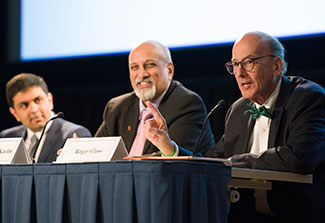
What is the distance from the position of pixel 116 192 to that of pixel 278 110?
1423 mm

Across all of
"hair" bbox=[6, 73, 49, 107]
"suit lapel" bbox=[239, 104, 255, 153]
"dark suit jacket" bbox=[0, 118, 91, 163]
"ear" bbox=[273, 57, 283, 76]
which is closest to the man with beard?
"dark suit jacket" bbox=[0, 118, 91, 163]

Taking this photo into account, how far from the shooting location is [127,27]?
5523mm

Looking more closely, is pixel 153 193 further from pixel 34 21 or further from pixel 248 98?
pixel 34 21

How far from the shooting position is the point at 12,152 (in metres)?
2.87

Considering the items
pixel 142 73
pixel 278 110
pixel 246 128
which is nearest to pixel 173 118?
pixel 142 73

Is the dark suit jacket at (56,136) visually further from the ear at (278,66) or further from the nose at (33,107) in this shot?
the ear at (278,66)

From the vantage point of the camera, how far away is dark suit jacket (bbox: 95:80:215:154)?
402 centimetres

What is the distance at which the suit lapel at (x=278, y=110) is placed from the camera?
3.24 m

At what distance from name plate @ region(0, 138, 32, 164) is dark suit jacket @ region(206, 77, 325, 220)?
1.12 metres

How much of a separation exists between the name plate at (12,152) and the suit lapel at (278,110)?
1.36 metres

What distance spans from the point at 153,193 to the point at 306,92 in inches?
58.6

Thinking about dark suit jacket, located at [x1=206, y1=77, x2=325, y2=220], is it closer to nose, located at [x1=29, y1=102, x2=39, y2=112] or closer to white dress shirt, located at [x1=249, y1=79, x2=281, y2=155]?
white dress shirt, located at [x1=249, y1=79, x2=281, y2=155]

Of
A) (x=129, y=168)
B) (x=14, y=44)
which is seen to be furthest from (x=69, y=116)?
(x=129, y=168)

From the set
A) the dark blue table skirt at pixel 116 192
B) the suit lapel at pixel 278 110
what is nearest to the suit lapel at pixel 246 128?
the suit lapel at pixel 278 110
